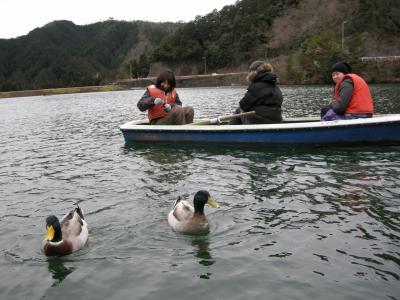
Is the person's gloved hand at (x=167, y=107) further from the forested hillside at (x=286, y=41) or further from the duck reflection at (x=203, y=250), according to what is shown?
the forested hillside at (x=286, y=41)

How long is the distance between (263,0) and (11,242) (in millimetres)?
164265

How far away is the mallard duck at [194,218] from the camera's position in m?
7.36

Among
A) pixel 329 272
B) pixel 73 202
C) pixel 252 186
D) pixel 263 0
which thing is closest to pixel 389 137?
pixel 252 186

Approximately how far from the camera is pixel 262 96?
44.7 feet

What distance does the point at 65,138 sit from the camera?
20.3 m

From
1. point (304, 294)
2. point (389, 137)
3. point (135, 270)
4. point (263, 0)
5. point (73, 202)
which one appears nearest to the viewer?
point (304, 294)

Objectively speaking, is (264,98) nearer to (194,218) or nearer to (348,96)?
(348,96)

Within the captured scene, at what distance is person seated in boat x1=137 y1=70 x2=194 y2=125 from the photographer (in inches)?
579

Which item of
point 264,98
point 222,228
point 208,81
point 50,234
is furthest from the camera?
point 208,81

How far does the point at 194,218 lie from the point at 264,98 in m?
7.16

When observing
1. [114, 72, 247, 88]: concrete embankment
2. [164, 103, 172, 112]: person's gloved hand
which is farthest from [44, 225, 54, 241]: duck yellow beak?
[114, 72, 247, 88]: concrete embankment

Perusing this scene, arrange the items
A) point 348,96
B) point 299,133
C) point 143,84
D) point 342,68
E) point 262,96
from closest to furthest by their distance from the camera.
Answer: point 348,96, point 342,68, point 299,133, point 262,96, point 143,84

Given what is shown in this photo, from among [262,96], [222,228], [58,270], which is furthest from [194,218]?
[262,96]

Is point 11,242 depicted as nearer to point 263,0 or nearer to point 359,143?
point 359,143
